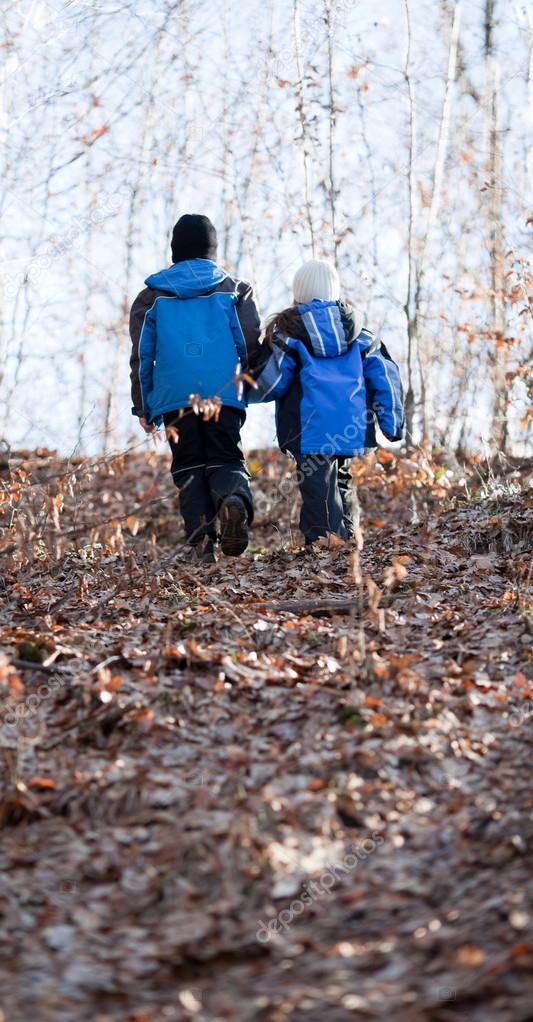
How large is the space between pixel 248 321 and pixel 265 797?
3.90 meters

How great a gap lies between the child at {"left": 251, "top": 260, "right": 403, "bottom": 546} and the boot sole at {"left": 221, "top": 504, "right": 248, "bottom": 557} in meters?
0.58

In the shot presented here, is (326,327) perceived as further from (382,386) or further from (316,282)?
(382,386)

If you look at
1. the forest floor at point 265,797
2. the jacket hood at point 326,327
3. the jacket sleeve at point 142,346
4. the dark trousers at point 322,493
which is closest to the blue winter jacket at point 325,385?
the jacket hood at point 326,327

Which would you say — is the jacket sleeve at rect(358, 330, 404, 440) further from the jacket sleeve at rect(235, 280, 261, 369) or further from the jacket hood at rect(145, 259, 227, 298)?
the jacket hood at rect(145, 259, 227, 298)

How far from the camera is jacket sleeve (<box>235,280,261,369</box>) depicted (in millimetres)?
7148

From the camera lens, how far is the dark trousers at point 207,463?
Result: 720 centimetres

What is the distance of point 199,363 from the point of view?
707cm

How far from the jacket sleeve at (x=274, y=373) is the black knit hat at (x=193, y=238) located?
0.77 metres

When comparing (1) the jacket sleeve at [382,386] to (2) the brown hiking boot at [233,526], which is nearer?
(2) the brown hiking boot at [233,526]

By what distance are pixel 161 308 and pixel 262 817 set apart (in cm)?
412

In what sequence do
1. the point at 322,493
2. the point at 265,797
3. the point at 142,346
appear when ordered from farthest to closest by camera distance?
the point at 322,493, the point at 142,346, the point at 265,797

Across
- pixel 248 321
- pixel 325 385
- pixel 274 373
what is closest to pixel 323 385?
pixel 325 385

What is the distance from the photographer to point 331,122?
10508mm

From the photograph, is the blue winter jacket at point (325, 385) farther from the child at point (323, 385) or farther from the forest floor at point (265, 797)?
the forest floor at point (265, 797)
